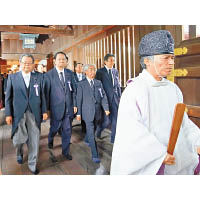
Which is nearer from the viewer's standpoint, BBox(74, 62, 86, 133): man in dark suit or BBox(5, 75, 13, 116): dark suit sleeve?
BBox(5, 75, 13, 116): dark suit sleeve

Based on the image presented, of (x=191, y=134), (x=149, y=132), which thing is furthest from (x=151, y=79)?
(x=191, y=134)

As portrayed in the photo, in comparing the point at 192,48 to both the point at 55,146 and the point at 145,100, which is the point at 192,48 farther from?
the point at 55,146

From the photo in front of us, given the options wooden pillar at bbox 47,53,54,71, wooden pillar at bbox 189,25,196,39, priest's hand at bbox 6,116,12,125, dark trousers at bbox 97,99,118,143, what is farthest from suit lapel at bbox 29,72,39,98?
wooden pillar at bbox 189,25,196,39

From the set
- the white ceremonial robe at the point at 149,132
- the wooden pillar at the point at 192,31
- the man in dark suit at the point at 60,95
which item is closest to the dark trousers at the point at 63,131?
the man in dark suit at the point at 60,95

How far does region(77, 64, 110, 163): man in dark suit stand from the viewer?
5.14ft

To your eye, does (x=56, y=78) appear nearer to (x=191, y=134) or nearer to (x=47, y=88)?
(x=47, y=88)

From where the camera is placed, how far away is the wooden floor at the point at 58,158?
146 cm

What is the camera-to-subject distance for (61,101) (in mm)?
1600

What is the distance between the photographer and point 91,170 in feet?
4.85

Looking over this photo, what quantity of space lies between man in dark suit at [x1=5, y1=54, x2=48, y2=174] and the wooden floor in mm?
41

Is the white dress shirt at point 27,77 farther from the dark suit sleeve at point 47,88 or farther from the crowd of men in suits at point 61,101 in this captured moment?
the dark suit sleeve at point 47,88

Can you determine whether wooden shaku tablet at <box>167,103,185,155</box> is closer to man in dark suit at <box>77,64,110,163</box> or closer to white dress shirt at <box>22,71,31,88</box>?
man in dark suit at <box>77,64,110,163</box>
